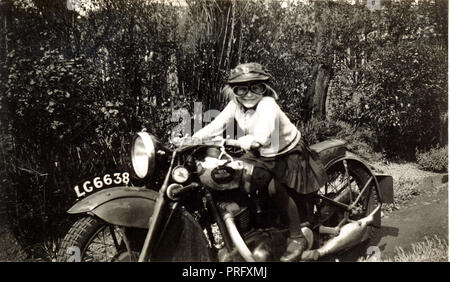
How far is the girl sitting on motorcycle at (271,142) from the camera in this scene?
322 cm

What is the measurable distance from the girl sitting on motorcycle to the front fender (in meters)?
0.65

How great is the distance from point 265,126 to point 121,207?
1.12m

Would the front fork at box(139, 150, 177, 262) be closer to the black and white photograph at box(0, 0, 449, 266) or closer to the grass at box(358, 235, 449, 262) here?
the black and white photograph at box(0, 0, 449, 266)

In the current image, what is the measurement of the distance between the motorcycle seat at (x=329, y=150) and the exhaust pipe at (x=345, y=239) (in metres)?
0.58

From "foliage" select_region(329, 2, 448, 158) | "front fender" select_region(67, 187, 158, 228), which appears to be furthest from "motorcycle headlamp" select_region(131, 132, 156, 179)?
"foliage" select_region(329, 2, 448, 158)

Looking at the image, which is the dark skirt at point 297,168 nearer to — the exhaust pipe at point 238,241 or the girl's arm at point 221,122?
the girl's arm at point 221,122

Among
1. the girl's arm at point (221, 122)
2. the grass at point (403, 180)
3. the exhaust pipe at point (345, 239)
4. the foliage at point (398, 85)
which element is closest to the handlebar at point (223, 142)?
the girl's arm at point (221, 122)

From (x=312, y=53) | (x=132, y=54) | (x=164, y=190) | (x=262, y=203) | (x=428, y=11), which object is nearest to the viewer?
(x=164, y=190)

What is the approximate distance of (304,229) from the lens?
3482mm

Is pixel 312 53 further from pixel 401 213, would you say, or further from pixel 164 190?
pixel 164 190

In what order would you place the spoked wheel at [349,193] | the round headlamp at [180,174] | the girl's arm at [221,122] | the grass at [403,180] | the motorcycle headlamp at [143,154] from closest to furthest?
the motorcycle headlamp at [143,154], the round headlamp at [180,174], the girl's arm at [221,122], the spoked wheel at [349,193], the grass at [403,180]

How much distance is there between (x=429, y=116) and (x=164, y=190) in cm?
329

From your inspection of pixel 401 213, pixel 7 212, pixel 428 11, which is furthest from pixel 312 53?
pixel 7 212

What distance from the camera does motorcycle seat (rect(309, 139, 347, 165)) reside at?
3735mm
